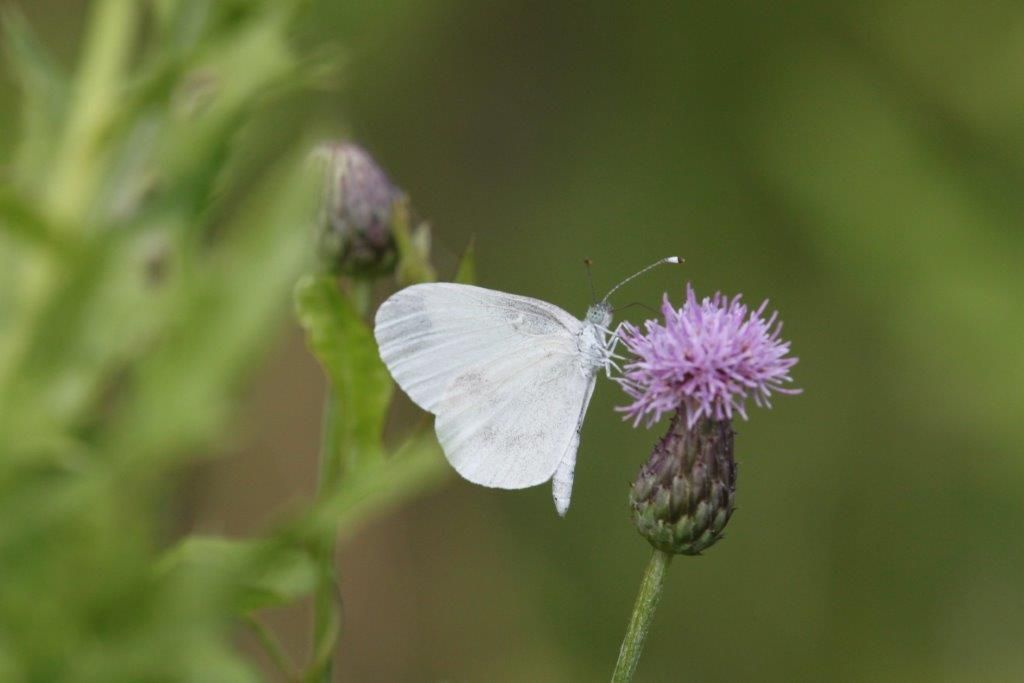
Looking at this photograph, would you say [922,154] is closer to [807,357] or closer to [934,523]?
[807,357]

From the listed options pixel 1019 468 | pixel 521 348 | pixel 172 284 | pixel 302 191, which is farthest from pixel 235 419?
pixel 1019 468

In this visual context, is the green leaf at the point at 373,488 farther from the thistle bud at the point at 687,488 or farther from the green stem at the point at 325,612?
the thistle bud at the point at 687,488

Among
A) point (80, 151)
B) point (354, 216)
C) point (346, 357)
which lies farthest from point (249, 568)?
point (354, 216)

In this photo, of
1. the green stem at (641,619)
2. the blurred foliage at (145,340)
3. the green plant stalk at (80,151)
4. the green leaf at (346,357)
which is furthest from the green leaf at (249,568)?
the green plant stalk at (80,151)

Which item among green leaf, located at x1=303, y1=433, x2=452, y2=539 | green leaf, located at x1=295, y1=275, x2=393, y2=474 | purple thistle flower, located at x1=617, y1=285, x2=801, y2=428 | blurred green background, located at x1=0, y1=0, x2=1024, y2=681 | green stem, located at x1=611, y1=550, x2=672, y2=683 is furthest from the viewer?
blurred green background, located at x1=0, y1=0, x2=1024, y2=681

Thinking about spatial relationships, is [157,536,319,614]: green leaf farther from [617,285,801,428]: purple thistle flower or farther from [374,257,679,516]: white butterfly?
[617,285,801,428]: purple thistle flower

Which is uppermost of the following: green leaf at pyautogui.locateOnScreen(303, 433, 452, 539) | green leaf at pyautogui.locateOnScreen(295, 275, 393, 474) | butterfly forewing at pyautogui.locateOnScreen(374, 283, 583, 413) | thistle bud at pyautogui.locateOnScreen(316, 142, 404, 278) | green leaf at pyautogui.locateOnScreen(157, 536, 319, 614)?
thistle bud at pyautogui.locateOnScreen(316, 142, 404, 278)

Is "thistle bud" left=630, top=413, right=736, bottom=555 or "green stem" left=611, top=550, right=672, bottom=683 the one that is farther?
"thistle bud" left=630, top=413, right=736, bottom=555

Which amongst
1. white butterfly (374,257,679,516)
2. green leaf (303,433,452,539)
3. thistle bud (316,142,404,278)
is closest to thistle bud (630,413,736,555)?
white butterfly (374,257,679,516)
